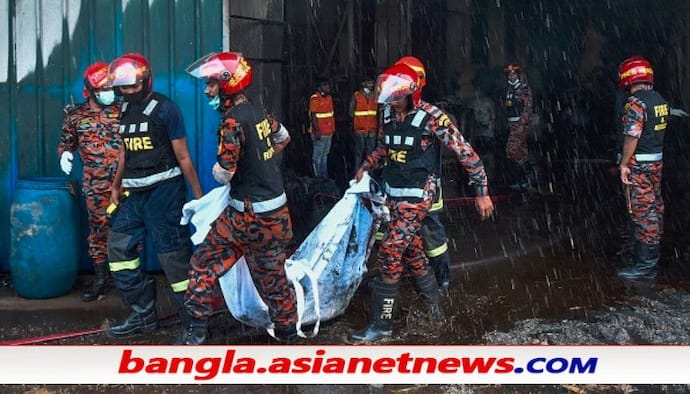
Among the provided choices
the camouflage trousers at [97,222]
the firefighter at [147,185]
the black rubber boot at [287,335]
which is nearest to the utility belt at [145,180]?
the firefighter at [147,185]

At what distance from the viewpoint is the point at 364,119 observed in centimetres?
1109

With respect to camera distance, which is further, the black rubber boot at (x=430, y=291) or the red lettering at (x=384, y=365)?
→ the black rubber boot at (x=430, y=291)

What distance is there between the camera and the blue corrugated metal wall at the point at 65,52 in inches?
246

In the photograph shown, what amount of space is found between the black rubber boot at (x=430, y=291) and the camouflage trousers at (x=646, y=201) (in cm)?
240

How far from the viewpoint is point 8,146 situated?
634 cm

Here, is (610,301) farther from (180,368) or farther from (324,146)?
(324,146)

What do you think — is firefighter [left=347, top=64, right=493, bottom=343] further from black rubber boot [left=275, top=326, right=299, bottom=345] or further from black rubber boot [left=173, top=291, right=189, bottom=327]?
black rubber boot [left=173, top=291, right=189, bottom=327]

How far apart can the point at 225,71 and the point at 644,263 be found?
433 cm

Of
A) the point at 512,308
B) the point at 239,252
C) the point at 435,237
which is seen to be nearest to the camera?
the point at 239,252

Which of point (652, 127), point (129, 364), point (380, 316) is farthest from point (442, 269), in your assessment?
point (129, 364)

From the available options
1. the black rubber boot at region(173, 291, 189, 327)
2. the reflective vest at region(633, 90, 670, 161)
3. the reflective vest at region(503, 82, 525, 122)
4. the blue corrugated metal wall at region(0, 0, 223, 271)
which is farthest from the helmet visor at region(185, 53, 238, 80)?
the reflective vest at region(503, 82, 525, 122)

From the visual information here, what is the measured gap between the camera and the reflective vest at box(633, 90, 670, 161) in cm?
622

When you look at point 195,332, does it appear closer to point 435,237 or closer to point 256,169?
point 256,169

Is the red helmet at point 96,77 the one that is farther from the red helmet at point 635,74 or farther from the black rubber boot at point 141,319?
the red helmet at point 635,74
